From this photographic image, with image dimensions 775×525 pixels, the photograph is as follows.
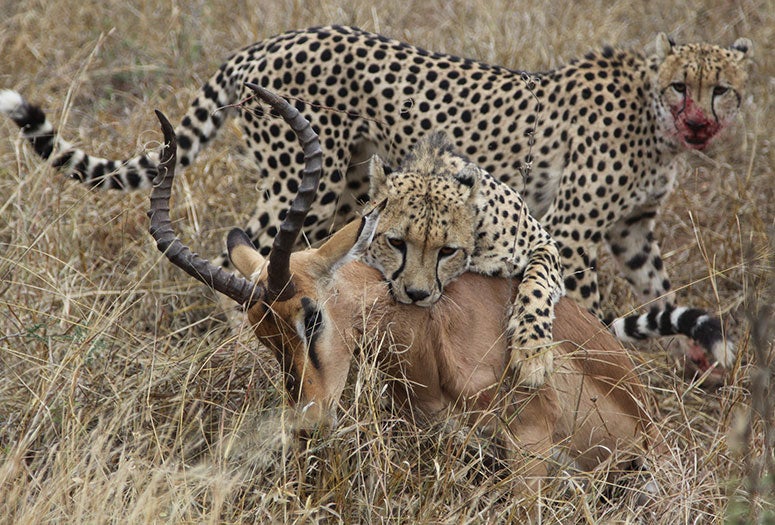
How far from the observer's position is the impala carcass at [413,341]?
357 centimetres

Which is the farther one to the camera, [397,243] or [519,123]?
[519,123]

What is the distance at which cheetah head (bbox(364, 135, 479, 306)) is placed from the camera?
157 inches

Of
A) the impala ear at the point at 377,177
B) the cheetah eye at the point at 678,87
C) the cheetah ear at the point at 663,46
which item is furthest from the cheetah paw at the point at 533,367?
the cheetah ear at the point at 663,46

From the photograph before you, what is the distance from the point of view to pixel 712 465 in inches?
162

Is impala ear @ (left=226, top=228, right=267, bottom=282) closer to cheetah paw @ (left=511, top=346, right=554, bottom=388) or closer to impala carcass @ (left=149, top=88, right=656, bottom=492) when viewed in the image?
impala carcass @ (left=149, top=88, right=656, bottom=492)

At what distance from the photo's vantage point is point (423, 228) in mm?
4031

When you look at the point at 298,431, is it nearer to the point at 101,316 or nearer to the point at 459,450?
the point at 459,450

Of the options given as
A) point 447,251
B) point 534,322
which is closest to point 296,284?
point 447,251

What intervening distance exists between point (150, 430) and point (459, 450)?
1.24 meters

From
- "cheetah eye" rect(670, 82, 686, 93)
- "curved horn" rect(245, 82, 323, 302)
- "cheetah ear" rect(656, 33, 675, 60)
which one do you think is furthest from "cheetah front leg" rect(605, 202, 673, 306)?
"curved horn" rect(245, 82, 323, 302)

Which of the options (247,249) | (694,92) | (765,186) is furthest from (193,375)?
(765,186)

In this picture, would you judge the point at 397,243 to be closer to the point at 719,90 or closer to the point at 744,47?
the point at 719,90

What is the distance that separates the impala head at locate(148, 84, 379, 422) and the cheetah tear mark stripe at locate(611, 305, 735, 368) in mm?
1383

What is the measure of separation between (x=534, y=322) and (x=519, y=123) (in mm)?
1840
